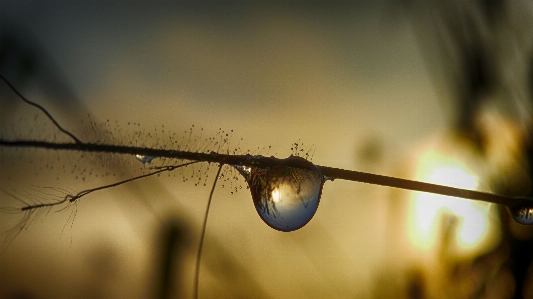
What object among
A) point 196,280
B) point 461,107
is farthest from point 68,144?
point 461,107

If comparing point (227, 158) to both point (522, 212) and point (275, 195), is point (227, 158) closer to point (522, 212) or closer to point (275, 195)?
point (275, 195)

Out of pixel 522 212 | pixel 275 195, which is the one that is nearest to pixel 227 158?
pixel 275 195

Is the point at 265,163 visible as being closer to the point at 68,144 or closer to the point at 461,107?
the point at 68,144

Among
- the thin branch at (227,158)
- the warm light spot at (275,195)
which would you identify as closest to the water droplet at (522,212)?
the thin branch at (227,158)

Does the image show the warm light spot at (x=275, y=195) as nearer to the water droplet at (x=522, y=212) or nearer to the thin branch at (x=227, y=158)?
the thin branch at (x=227, y=158)

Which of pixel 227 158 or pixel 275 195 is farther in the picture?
pixel 275 195

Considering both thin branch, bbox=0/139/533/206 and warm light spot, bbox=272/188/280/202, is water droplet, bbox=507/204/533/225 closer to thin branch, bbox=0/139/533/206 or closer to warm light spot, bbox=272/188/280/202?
thin branch, bbox=0/139/533/206

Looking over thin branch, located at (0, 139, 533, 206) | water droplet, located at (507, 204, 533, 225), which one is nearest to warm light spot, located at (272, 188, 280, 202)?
thin branch, located at (0, 139, 533, 206)

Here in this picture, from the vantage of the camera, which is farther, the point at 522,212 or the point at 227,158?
the point at 522,212
